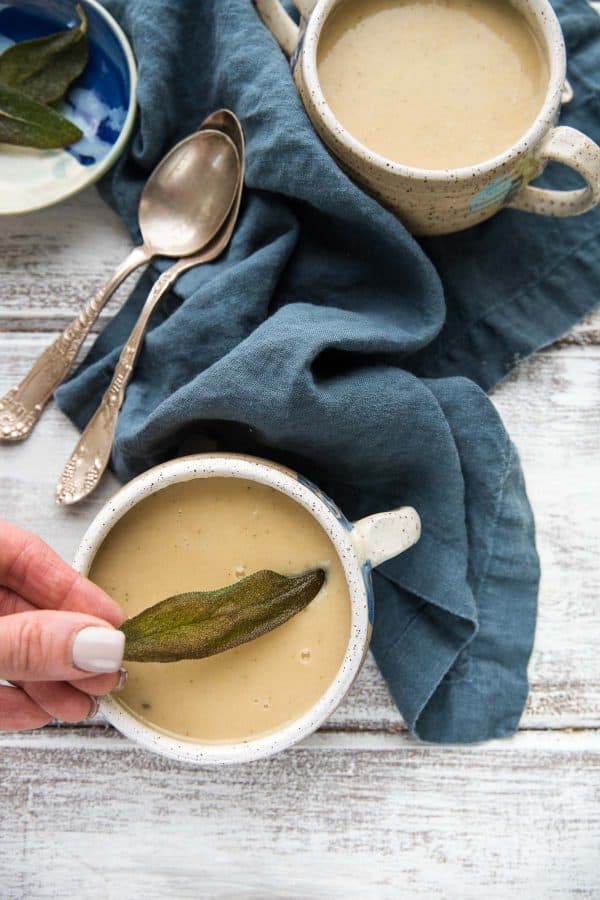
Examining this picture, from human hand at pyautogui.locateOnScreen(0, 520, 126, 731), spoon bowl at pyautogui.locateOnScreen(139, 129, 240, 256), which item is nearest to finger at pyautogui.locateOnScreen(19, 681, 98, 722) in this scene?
human hand at pyautogui.locateOnScreen(0, 520, 126, 731)

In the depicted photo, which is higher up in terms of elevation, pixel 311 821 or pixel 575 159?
pixel 575 159

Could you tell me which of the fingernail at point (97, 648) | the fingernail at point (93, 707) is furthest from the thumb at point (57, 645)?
the fingernail at point (93, 707)

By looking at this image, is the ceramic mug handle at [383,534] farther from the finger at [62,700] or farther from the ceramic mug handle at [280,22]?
the ceramic mug handle at [280,22]

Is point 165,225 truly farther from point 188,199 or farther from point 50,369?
point 50,369

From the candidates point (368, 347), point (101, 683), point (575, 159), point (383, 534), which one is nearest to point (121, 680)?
point (101, 683)

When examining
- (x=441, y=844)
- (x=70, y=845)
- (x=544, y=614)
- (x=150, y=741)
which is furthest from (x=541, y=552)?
(x=70, y=845)
